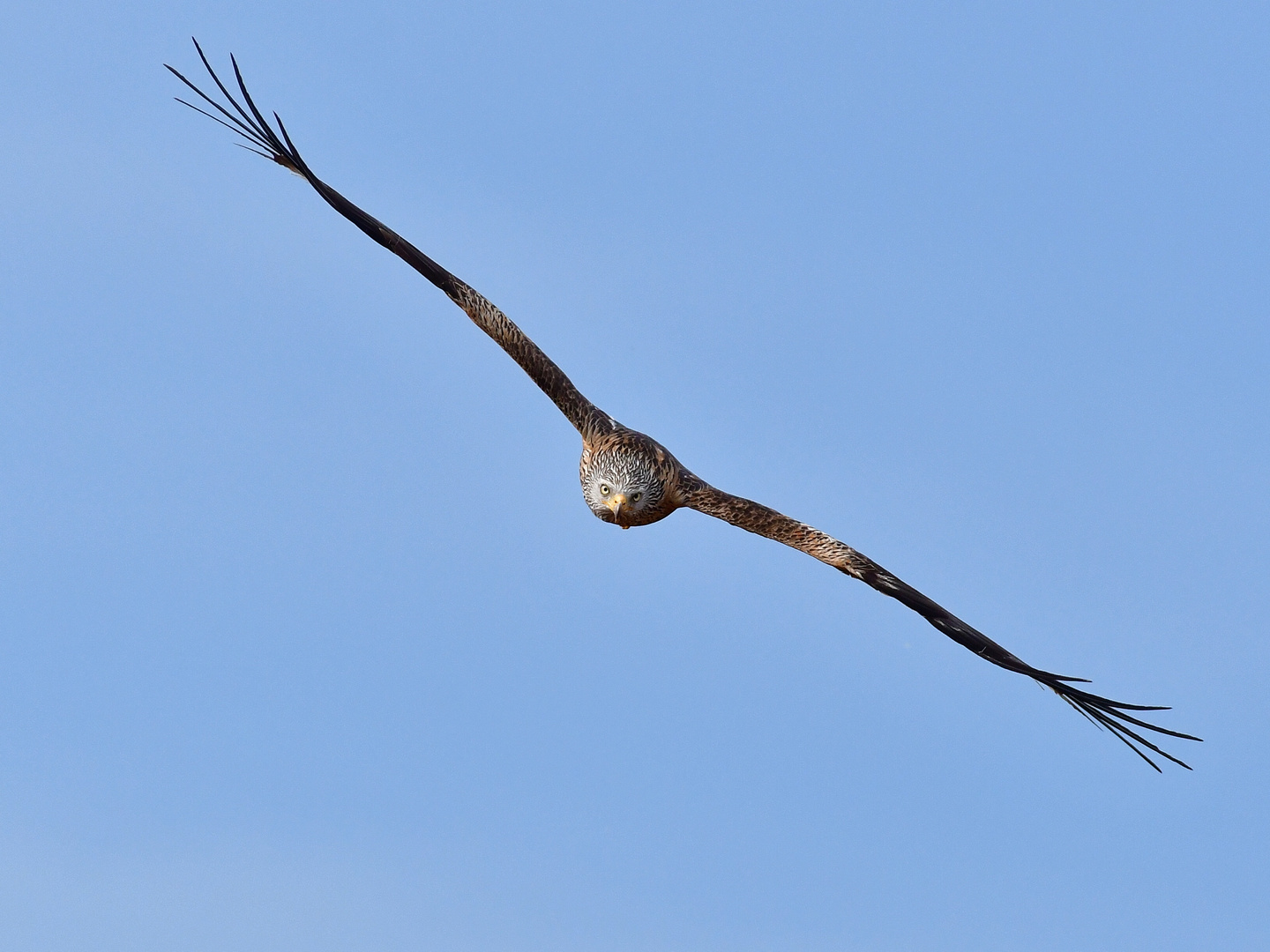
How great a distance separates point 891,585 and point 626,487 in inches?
123

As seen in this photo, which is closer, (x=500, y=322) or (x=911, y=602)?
(x=911, y=602)

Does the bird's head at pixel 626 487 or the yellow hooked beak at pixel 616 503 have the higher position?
the bird's head at pixel 626 487

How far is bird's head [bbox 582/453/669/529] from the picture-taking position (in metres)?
18.7

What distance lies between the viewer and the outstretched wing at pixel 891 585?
16391mm

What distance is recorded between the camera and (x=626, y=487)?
18.7 m

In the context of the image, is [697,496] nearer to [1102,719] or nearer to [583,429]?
[583,429]

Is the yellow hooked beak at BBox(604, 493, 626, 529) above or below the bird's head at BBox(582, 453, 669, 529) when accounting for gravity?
below

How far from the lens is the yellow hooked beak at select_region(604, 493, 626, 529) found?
18.8m

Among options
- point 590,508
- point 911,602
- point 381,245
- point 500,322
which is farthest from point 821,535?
point 381,245

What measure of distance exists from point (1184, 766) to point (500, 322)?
366 inches

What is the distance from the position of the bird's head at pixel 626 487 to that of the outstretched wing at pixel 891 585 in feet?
1.93

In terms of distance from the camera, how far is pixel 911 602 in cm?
1792

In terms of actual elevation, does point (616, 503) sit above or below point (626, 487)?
below

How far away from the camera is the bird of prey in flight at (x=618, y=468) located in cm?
1823
